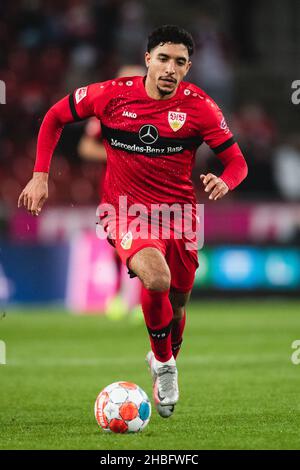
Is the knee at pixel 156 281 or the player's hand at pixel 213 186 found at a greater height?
the player's hand at pixel 213 186

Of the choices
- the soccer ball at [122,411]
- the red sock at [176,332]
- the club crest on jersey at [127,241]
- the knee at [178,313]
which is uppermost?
the club crest on jersey at [127,241]

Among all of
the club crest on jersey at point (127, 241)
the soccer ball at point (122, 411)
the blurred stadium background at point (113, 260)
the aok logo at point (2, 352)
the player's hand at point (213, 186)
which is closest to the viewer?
the soccer ball at point (122, 411)

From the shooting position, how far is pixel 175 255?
625 cm

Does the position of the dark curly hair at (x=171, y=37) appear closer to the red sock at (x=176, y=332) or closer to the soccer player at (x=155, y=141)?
the soccer player at (x=155, y=141)

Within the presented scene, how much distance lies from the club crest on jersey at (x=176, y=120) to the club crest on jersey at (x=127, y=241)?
0.65 metres

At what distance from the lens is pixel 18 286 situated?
13.8 m

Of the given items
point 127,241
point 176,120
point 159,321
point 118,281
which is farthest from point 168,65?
point 118,281

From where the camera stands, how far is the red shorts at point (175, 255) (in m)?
5.98

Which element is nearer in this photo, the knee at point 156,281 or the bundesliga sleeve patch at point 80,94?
the knee at point 156,281

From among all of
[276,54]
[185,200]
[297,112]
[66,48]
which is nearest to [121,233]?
[185,200]

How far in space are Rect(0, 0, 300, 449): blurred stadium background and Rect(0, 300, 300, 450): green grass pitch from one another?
2 cm

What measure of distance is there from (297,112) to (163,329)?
47.7 feet

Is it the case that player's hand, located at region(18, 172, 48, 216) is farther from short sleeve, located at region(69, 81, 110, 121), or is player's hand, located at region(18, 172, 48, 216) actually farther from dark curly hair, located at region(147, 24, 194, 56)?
dark curly hair, located at region(147, 24, 194, 56)

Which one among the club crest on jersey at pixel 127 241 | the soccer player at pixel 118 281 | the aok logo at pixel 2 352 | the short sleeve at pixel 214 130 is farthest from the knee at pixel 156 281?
the soccer player at pixel 118 281
